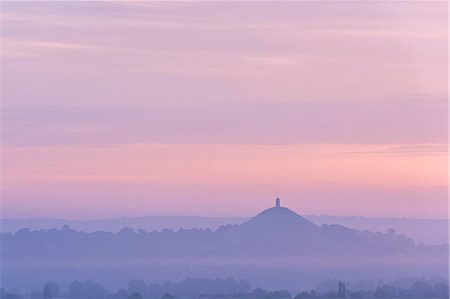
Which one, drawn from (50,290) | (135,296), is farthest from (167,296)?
(50,290)

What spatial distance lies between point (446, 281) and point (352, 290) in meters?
3.73

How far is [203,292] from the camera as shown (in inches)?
1000

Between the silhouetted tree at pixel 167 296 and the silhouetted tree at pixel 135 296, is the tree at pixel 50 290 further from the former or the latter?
the silhouetted tree at pixel 167 296

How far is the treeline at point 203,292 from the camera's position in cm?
2306

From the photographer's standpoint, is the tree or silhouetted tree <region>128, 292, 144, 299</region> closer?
the tree

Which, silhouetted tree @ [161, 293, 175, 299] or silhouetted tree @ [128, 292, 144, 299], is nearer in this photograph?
silhouetted tree @ [128, 292, 144, 299]

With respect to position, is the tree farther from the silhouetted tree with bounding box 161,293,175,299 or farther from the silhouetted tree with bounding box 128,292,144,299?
the silhouetted tree with bounding box 161,293,175,299

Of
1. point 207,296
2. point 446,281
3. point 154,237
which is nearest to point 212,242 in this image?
point 154,237

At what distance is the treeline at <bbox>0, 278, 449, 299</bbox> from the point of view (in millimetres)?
23062

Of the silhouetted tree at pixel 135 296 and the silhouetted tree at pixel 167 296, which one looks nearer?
the silhouetted tree at pixel 135 296

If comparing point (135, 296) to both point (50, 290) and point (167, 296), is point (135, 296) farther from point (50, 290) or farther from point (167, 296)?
point (50, 290)

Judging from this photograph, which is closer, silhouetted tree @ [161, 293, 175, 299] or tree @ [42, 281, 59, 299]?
tree @ [42, 281, 59, 299]

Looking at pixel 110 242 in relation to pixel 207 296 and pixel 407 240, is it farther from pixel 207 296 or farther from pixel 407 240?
pixel 407 240

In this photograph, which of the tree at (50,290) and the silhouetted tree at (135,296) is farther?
the silhouetted tree at (135,296)
